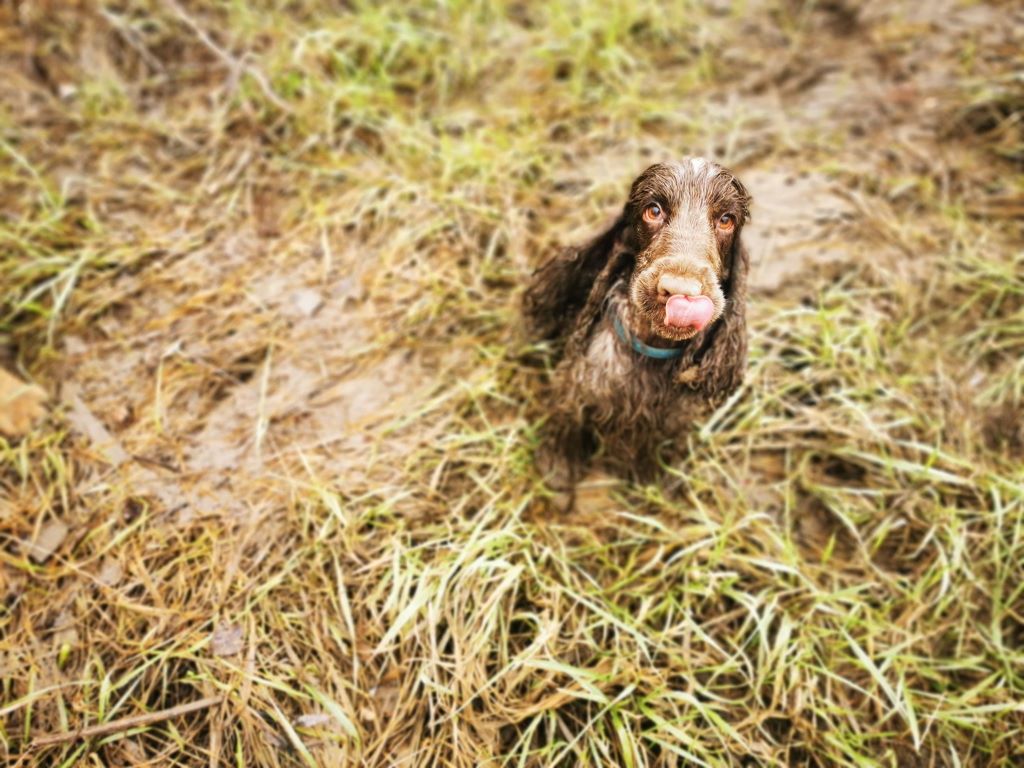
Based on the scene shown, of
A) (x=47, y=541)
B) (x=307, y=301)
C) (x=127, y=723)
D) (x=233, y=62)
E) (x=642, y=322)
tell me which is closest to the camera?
(x=642, y=322)

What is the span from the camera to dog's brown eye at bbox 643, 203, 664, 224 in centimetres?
143

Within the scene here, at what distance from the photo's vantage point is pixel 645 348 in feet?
5.32

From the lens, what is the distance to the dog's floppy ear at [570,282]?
165 centimetres

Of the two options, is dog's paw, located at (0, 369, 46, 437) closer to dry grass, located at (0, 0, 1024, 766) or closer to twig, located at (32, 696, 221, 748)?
dry grass, located at (0, 0, 1024, 766)

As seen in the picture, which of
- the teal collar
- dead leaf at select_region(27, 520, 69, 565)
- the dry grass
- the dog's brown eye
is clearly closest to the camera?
→ the dog's brown eye

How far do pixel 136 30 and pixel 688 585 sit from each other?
11.0ft

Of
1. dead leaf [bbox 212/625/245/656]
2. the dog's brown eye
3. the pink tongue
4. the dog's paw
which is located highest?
the dog's brown eye

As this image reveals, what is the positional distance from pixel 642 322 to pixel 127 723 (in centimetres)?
163

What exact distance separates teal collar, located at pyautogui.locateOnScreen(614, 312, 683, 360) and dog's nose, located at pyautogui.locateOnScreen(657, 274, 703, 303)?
30 centimetres

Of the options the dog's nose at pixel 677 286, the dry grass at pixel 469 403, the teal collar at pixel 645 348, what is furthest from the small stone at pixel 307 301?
the dog's nose at pixel 677 286

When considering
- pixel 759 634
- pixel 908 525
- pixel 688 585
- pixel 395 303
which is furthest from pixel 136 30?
pixel 908 525

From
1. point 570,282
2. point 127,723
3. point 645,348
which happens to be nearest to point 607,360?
point 645,348

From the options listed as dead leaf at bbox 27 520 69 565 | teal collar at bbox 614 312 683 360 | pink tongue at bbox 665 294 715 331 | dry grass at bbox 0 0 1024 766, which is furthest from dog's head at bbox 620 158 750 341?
dead leaf at bbox 27 520 69 565

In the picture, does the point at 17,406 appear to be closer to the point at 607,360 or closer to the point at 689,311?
the point at 607,360
